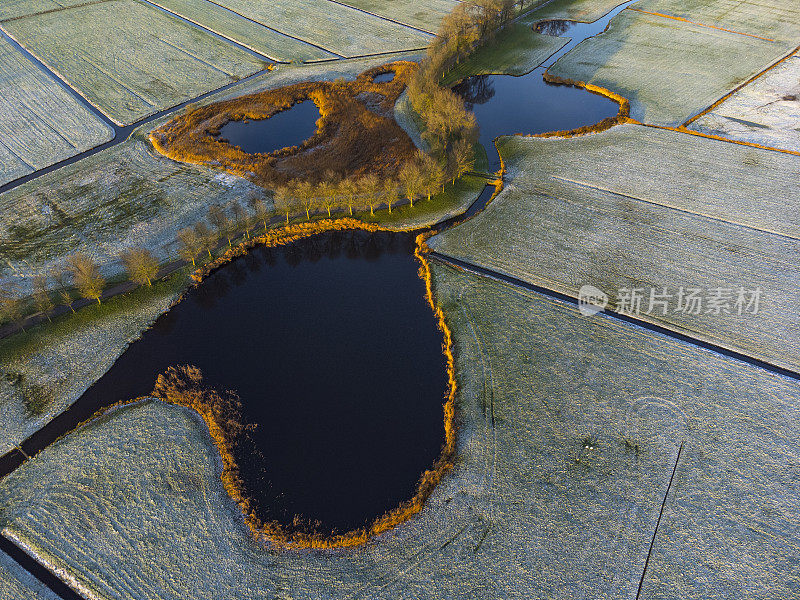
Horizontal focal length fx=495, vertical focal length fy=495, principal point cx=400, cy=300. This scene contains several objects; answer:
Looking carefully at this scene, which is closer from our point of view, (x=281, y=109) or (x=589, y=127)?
(x=589, y=127)

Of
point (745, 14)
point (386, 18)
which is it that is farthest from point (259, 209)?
point (745, 14)

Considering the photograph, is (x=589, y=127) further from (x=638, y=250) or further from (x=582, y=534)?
(x=582, y=534)

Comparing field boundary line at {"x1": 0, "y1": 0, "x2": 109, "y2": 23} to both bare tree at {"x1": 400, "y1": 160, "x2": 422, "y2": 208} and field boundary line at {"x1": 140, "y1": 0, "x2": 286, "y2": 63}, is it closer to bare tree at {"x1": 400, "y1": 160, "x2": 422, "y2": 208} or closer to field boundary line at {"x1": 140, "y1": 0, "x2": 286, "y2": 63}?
field boundary line at {"x1": 140, "y1": 0, "x2": 286, "y2": 63}

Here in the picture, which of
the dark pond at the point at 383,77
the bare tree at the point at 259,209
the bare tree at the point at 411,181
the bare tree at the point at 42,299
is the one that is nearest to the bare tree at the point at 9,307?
the bare tree at the point at 42,299

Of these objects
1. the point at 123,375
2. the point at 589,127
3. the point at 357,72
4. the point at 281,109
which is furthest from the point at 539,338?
the point at 357,72

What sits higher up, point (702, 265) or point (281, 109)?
point (281, 109)
